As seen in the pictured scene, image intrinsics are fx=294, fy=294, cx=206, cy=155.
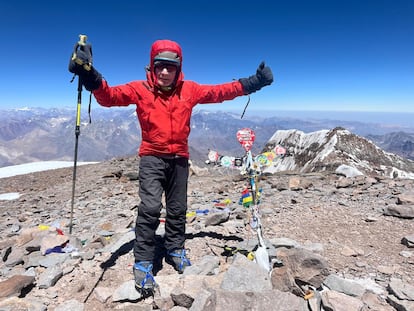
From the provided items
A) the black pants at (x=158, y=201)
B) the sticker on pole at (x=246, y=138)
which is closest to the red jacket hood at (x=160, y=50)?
the black pants at (x=158, y=201)

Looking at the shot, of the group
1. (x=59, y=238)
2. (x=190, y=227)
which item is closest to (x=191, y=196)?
(x=190, y=227)

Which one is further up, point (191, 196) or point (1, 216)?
point (191, 196)

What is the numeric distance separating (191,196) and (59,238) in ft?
17.1

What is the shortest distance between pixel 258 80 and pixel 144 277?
3.69m

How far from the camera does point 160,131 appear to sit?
4.68m

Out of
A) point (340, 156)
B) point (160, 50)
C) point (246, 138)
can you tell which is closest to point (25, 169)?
point (340, 156)

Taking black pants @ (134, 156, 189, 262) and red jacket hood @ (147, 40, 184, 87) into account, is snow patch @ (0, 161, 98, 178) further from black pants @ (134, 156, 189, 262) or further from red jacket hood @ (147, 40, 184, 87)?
red jacket hood @ (147, 40, 184, 87)

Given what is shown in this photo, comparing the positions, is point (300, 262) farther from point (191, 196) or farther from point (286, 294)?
point (191, 196)

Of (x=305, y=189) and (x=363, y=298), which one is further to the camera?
(x=305, y=189)

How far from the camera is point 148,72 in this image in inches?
195

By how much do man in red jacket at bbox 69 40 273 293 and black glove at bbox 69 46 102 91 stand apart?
0.01m

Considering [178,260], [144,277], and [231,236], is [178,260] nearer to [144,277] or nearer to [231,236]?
[144,277]

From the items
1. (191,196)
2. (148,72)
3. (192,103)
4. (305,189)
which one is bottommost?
(191,196)

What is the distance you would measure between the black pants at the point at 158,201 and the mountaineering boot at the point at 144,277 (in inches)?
5.4
